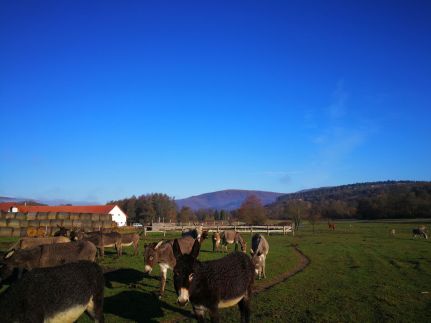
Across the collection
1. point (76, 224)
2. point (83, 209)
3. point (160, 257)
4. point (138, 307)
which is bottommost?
point (138, 307)

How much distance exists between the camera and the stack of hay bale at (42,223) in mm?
41281

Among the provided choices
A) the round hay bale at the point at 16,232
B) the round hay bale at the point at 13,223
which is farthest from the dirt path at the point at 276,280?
the round hay bale at the point at 13,223

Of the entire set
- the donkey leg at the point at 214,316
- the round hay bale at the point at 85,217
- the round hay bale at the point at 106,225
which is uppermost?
the round hay bale at the point at 85,217

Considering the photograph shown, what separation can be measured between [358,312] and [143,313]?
7033 mm

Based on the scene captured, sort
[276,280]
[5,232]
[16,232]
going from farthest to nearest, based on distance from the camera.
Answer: [16,232]
[5,232]
[276,280]

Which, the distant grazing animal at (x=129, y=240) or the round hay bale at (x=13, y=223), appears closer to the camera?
the distant grazing animal at (x=129, y=240)

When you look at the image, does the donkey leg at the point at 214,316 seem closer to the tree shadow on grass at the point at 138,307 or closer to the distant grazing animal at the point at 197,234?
the distant grazing animal at the point at 197,234

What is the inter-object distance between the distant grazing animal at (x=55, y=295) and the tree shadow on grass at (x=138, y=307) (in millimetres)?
2315

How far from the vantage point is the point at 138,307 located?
10.9 metres

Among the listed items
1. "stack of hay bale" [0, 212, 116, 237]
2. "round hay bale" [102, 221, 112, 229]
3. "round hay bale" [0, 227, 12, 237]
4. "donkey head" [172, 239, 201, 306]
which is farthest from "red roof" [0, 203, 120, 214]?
"donkey head" [172, 239, 201, 306]

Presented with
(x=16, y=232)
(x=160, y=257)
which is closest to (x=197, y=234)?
(x=160, y=257)

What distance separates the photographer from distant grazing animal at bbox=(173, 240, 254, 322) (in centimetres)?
672

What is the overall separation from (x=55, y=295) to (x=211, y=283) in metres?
3.43

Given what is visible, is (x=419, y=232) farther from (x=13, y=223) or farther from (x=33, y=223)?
(x=13, y=223)
